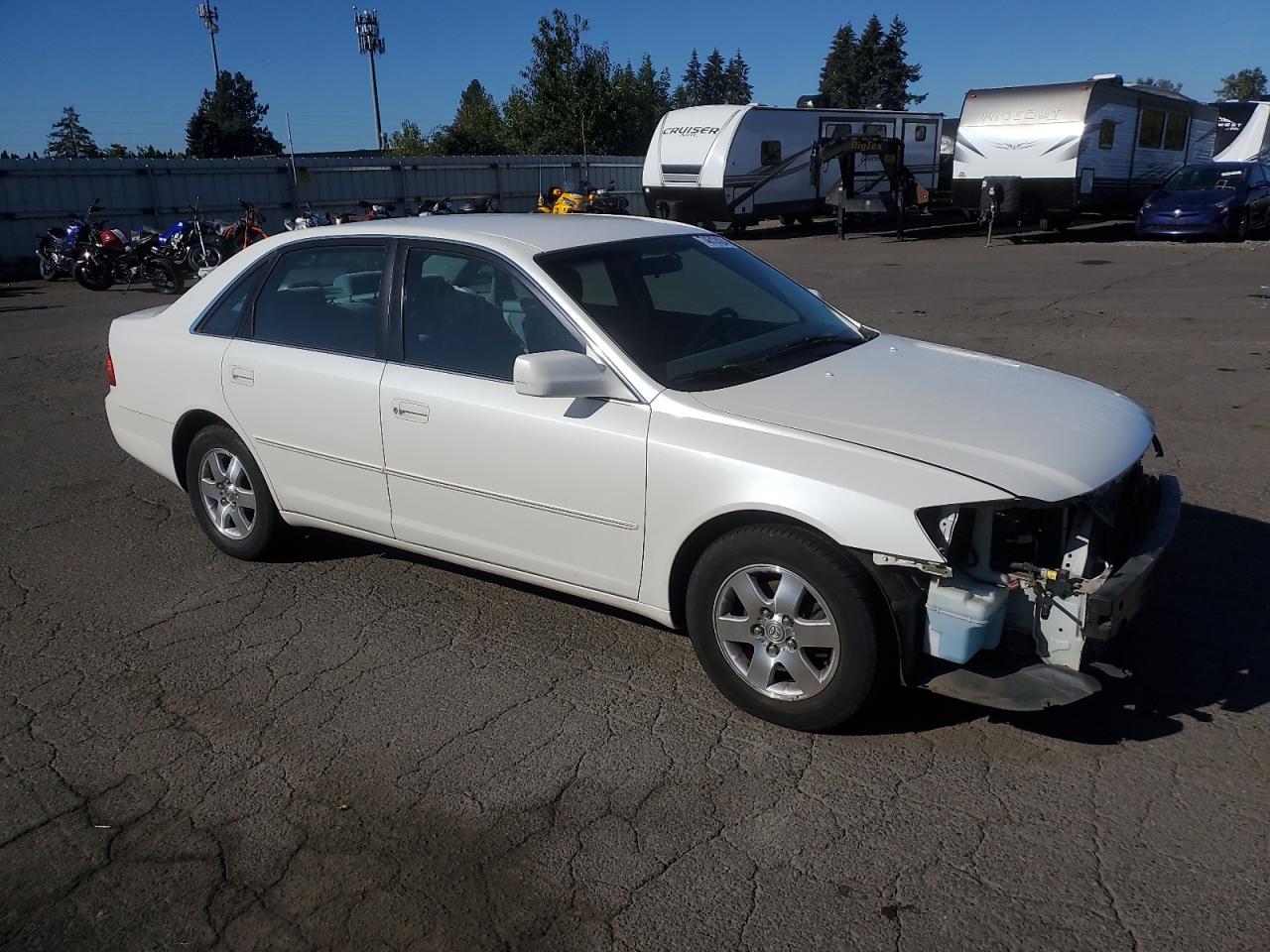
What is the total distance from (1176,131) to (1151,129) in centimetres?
197

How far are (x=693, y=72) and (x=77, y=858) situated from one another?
5422 inches

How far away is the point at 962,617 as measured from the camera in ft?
10.6

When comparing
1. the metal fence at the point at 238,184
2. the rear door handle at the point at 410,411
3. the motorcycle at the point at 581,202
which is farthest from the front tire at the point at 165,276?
the rear door handle at the point at 410,411

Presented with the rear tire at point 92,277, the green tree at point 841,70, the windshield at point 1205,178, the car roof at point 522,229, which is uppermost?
the green tree at point 841,70

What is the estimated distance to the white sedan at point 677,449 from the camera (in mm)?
3336

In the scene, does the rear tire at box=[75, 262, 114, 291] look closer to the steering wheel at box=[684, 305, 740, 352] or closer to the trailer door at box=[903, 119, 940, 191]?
the steering wheel at box=[684, 305, 740, 352]

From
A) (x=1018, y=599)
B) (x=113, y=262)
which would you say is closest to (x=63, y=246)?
(x=113, y=262)

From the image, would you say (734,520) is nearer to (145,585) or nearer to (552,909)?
(552,909)

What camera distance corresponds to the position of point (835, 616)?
3.39 metres

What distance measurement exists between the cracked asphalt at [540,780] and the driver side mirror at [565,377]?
43.6 inches

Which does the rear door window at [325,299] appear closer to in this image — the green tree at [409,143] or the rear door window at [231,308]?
the rear door window at [231,308]

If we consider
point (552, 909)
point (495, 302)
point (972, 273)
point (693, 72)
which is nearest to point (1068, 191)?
point (972, 273)

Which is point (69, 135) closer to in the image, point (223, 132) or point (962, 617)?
point (223, 132)

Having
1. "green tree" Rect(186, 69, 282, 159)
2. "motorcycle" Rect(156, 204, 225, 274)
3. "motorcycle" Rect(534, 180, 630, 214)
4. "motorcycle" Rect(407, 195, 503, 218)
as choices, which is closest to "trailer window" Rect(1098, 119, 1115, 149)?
"motorcycle" Rect(534, 180, 630, 214)
